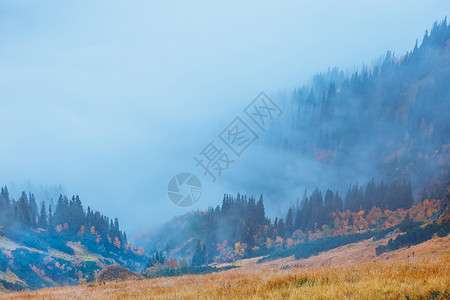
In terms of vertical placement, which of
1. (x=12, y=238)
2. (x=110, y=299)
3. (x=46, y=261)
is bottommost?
(x=110, y=299)

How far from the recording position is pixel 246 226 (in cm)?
14738

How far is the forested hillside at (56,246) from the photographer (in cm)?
9256

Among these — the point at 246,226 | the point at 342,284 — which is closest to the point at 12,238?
the point at 246,226

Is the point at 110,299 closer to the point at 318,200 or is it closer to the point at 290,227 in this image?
the point at 290,227

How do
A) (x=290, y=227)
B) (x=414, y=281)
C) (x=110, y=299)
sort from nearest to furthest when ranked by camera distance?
1. (x=414, y=281)
2. (x=110, y=299)
3. (x=290, y=227)

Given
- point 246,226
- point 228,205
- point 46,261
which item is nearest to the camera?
point 46,261

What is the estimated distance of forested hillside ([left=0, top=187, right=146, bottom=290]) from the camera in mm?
92562

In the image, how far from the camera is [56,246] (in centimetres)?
12706

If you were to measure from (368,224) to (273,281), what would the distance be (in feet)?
363

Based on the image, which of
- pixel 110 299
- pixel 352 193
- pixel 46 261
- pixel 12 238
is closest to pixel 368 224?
pixel 352 193

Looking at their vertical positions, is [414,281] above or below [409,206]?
above

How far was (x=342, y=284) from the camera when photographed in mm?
9367

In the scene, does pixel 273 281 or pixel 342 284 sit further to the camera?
pixel 273 281

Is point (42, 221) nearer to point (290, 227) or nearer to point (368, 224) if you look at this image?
point (290, 227)
